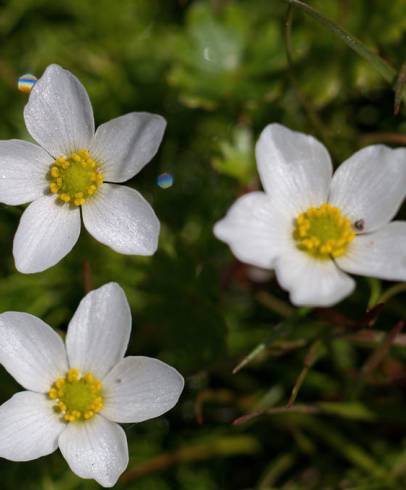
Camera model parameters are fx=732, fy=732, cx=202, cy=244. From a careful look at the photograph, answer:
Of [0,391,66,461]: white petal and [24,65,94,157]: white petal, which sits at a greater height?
[24,65,94,157]: white petal

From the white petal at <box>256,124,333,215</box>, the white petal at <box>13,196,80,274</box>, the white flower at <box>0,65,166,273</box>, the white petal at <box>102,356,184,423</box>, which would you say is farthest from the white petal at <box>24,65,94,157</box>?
the white petal at <box>102,356,184,423</box>

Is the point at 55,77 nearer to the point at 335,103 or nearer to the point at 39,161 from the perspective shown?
the point at 39,161

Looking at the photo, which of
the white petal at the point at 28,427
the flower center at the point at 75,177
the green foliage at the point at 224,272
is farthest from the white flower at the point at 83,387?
the green foliage at the point at 224,272

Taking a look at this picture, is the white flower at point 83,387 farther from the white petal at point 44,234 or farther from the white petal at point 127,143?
the white petal at point 127,143

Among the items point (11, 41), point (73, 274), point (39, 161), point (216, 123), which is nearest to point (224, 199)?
point (216, 123)

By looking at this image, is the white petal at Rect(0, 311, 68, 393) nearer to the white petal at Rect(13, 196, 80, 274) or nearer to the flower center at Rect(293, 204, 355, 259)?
the white petal at Rect(13, 196, 80, 274)

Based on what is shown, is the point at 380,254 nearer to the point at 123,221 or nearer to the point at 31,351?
the point at 123,221

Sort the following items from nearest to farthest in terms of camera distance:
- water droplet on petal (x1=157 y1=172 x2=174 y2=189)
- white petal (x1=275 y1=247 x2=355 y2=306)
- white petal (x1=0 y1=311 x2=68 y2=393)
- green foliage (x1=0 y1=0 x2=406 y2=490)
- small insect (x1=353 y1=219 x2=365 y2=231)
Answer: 1. white petal (x1=275 y1=247 x2=355 y2=306)
2. white petal (x1=0 y1=311 x2=68 y2=393)
3. small insect (x1=353 y1=219 x2=365 y2=231)
4. green foliage (x1=0 y1=0 x2=406 y2=490)
5. water droplet on petal (x1=157 y1=172 x2=174 y2=189)
